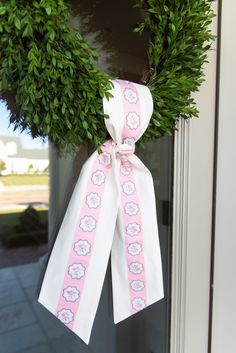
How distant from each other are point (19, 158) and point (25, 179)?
0.19 feet

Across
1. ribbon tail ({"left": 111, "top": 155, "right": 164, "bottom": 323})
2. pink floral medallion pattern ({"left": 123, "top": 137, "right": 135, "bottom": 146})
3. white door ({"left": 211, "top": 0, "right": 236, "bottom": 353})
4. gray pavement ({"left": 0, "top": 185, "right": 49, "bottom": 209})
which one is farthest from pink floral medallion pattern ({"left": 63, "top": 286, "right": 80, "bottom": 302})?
white door ({"left": 211, "top": 0, "right": 236, "bottom": 353})

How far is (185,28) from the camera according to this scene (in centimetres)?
73

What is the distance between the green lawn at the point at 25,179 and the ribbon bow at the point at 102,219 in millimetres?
142

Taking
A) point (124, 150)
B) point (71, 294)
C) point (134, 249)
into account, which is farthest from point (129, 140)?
point (71, 294)

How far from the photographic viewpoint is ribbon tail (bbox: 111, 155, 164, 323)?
776 millimetres

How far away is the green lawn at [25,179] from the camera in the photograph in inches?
31.1

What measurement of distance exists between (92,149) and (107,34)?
35cm

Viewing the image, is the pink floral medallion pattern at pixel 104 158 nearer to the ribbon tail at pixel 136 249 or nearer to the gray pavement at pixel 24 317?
the ribbon tail at pixel 136 249

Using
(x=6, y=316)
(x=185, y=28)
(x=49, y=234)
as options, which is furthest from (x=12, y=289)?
(x=185, y=28)

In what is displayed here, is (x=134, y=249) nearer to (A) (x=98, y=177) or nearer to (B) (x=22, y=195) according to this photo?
(A) (x=98, y=177)

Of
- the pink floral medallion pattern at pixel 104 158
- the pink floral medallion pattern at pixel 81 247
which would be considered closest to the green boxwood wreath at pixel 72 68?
the pink floral medallion pattern at pixel 104 158

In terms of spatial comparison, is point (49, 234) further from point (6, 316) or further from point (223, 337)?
point (223, 337)

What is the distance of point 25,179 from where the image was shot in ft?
2.67

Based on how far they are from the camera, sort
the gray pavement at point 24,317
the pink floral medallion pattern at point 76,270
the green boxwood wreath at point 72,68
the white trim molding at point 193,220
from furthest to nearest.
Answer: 1. the white trim molding at point 193,220
2. the gray pavement at point 24,317
3. the pink floral medallion pattern at point 76,270
4. the green boxwood wreath at point 72,68
